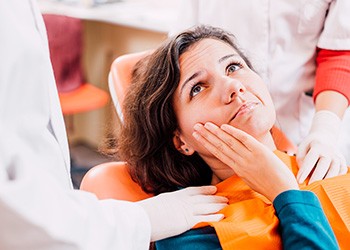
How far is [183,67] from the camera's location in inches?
57.4

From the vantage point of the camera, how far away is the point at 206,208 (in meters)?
1.34

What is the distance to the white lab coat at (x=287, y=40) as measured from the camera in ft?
5.54

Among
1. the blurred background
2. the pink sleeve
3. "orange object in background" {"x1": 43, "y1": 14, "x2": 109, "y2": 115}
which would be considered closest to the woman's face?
the pink sleeve

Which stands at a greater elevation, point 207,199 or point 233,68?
point 233,68

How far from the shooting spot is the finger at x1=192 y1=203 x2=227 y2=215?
132cm

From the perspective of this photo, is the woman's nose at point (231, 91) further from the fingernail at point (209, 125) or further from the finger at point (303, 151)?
the finger at point (303, 151)

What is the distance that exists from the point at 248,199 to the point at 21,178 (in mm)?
716

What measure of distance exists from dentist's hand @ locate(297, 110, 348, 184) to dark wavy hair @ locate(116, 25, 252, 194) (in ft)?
0.92

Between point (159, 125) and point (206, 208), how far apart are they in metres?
0.29

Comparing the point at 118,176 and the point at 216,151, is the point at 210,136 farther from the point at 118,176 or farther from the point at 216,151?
the point at 118,176

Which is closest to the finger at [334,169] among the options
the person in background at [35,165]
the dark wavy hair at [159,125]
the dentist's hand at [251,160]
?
the dentist's hand at [251,160]

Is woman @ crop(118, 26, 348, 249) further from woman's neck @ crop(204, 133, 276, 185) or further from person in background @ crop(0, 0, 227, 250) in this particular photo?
person in background @ crop(0, 0, 227, 250)

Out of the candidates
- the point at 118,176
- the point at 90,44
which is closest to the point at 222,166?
the point at 118,176

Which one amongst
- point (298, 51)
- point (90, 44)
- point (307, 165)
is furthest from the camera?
point (90, 44)
